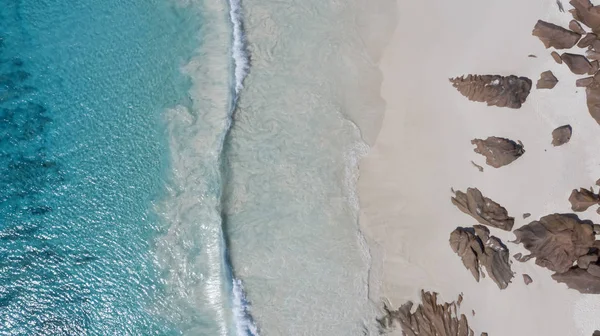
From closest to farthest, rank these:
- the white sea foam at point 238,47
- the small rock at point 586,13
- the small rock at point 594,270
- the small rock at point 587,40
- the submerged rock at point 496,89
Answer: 1. the small rock at point 594,270
2. the submerged rock at point 496,89
3. the small rock at point 586,13
4. the small rock at point 587,40
5. the white sea foam at point 238,47

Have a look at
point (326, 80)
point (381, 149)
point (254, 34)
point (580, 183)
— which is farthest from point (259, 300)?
point (580, 183)

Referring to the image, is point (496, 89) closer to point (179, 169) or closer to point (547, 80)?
point (547, 80)

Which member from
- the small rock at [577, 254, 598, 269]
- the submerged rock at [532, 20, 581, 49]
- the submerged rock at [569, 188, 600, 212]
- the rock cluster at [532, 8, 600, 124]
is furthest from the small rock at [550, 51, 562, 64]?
the small rock at [577, 254, 598, 269]

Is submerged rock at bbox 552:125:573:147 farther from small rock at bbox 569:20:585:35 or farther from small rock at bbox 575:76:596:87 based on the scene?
small rock at bbox 569:20:585:35

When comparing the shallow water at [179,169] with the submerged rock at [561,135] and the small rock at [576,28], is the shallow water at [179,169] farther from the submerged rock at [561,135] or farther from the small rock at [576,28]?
the small rock at [576,28]

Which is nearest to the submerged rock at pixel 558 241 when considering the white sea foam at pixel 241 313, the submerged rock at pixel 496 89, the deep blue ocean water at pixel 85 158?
the submerged rock at pixel 496 89

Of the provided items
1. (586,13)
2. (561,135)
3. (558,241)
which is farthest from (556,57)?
(558,241)
